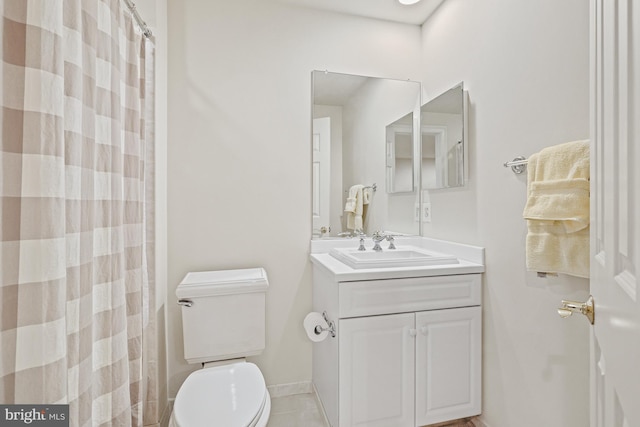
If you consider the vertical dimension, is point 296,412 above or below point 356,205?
below

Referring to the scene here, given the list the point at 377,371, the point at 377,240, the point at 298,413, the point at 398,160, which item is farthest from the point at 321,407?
the point at 398,160

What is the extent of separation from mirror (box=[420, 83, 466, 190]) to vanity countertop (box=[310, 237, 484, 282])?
0.38m

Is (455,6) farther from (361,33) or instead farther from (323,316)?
(323,316)

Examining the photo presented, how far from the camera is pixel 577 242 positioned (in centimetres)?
105

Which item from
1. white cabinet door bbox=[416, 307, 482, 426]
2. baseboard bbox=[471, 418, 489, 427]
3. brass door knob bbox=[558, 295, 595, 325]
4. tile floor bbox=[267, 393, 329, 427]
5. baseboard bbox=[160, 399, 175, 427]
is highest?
brass door knob bbox=[558, 295, 595, 325]

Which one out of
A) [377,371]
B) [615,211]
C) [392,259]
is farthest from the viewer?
[392,259]

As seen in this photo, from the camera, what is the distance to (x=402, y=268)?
151 cm

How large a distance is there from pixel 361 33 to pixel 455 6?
597mm

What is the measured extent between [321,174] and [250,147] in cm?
49

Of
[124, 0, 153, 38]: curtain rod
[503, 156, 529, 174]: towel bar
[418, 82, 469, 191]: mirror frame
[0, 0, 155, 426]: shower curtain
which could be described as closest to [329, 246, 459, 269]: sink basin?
[418, 82, 469, 191]: mirror frame

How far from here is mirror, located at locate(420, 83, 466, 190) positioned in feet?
5.72

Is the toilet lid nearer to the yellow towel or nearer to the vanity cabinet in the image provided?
the vanity cabinet

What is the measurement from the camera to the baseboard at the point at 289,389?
6.32ft

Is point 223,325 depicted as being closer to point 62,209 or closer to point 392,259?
point 392,259
